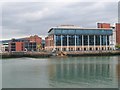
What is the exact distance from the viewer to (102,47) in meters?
108

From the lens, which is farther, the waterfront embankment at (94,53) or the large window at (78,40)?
the large window at (78,40)

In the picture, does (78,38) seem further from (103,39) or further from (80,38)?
(103,39)

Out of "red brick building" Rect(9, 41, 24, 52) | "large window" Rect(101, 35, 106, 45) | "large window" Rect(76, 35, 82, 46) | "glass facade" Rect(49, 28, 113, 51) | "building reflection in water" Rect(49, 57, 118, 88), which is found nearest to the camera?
"building reflection in water" Rect(49, 57, 118, 88)

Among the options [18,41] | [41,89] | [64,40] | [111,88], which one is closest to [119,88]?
[111,88]

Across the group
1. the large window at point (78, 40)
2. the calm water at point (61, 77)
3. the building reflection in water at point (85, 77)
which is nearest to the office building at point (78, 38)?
the large window at point (78, 40)

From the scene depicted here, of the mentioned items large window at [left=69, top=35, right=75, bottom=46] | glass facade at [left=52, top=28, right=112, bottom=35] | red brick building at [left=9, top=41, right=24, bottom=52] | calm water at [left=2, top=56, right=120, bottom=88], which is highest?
glass facade at [left=52, top=28, right=112, bottom=35]

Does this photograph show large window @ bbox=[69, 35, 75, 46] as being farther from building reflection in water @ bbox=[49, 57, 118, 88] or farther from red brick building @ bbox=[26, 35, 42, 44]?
building reflection in water @ bbox=[49, 57, 118, 88]

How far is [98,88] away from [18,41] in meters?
120

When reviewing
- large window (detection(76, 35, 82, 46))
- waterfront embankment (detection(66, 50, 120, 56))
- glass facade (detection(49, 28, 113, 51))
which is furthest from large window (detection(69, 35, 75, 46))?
waterfront embankment (detection(66, 50, 120, 56))

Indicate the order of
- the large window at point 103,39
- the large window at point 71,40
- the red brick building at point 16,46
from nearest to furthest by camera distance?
1. the large window at point 71,40
2. the large window at point 103,39
3. the red brick building at point 16,46

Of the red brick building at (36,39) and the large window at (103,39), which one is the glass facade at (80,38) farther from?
the red brick building at (36,39)

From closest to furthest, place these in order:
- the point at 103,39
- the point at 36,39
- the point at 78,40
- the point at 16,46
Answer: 1. the point at 78,40
2. the point at 103,39
3. the point at 16,46
4. the point at 36,39

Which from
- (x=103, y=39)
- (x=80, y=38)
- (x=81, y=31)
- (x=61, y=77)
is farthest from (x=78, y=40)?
(x=61, y=77)

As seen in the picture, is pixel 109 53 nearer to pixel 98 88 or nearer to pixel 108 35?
pixel 108 35
